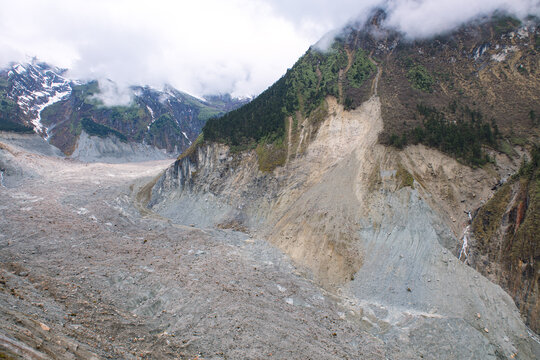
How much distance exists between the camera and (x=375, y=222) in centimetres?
2662

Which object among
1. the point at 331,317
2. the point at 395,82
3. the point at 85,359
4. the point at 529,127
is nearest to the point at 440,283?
the point at 331,317

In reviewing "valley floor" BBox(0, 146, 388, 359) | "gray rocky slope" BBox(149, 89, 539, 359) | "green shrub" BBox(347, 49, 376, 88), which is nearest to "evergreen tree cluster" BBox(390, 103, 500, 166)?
"gray rocky slope" BBox(149, 89, 539, 359)

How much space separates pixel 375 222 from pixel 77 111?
15986cm

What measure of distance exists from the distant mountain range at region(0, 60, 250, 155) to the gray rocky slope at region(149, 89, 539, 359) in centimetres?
10820

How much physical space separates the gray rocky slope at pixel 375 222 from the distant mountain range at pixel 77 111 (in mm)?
108196

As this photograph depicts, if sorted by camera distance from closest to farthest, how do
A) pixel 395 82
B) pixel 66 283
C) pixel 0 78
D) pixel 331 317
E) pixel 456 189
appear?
pixel 66 283
pixel 331 317
pixel 456 189
pixel 395 82
pixel 0 78

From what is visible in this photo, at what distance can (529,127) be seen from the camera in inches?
1233

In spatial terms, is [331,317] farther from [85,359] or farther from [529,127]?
[529,127]

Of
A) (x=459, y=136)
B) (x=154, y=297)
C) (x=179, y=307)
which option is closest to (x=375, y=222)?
(x=459, y=136)

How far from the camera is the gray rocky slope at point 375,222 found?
17.4m

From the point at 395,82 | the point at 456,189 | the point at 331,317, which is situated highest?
the point at 395,82

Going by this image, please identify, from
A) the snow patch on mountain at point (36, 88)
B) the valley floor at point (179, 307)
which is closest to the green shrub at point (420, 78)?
the valley floor at point (179, 307)

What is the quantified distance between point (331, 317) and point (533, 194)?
670 inches

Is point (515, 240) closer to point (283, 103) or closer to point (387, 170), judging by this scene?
point (387, 170)
